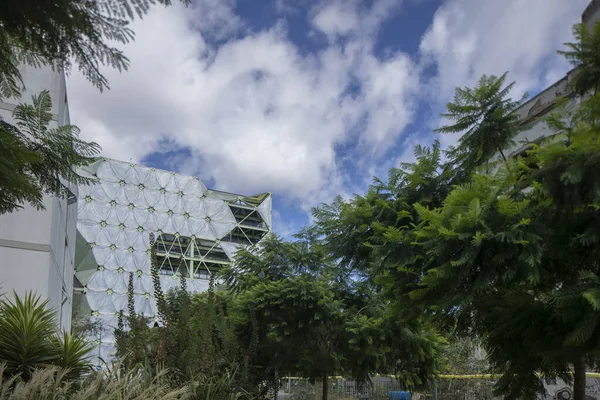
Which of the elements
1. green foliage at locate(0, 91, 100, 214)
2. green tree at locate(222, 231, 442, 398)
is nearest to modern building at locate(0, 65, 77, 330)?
green tree at locate(222, 231, 442, 398)

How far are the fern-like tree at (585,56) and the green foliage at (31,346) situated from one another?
8.96 meters

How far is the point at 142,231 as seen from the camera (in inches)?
2525

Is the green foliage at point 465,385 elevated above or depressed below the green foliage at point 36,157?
below

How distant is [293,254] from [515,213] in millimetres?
11135

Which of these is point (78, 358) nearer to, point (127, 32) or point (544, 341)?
point (544, 341)

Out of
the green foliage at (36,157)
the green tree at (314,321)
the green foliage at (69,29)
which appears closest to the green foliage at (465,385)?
the green tree at (314,321)

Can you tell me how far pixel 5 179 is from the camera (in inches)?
223

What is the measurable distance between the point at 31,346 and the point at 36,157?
595 cm

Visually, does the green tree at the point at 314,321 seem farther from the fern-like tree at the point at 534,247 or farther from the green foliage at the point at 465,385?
the fern-like tree at the point at 534,247

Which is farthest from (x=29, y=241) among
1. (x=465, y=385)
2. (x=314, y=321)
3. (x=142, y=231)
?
(x=142, y=231)

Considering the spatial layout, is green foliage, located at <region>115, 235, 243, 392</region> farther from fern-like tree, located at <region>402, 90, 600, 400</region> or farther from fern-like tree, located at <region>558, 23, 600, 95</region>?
fern-like tree, located at <region>558, 23, 600, 95</region>

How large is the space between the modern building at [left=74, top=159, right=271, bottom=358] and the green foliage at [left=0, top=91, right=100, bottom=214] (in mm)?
47671

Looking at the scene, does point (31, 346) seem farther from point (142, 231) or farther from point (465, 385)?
point (142, 231)

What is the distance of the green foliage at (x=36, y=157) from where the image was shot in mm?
5801
